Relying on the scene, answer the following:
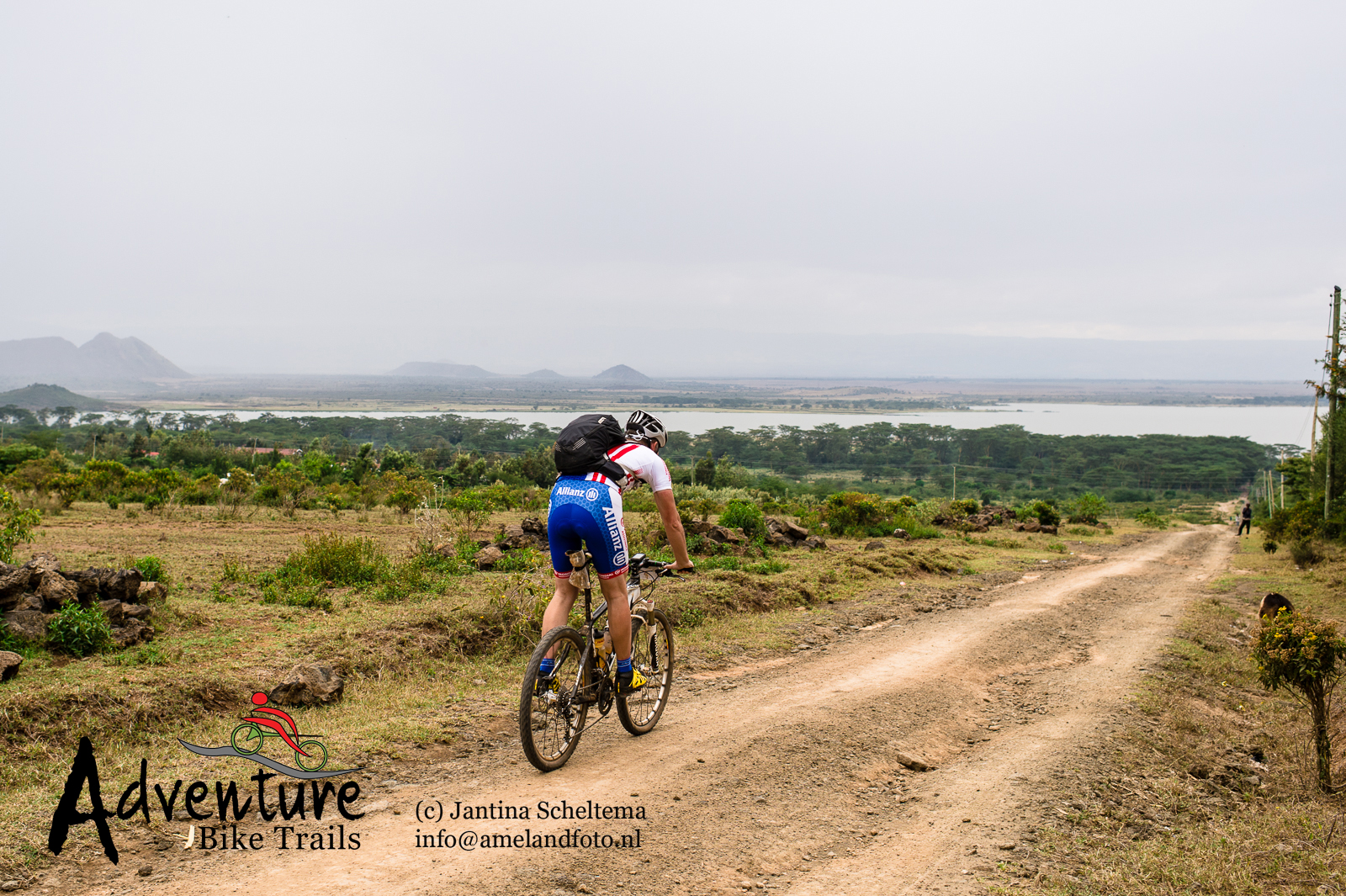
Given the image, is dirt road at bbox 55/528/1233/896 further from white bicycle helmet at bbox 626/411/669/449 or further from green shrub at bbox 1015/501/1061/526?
green shrub at bbox 1015/501/1061/526

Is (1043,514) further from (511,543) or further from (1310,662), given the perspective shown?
(1310,662)

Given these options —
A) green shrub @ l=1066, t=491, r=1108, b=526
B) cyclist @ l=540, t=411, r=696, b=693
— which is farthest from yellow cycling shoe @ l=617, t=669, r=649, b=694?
green shrub @ l=1066, t=491, r=1108, b=526

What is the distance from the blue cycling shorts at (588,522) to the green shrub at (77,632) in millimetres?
4553

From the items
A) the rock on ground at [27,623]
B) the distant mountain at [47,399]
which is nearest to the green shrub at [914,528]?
the rock on ground at [27,623]

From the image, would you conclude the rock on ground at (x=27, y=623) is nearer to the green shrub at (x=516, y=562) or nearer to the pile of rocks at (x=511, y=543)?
the green shrub at (x=516, y=562)

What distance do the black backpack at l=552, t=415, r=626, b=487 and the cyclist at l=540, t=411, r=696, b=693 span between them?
0.05 meters

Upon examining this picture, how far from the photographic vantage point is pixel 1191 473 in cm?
8938

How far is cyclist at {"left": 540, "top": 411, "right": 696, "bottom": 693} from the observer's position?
4805 mm

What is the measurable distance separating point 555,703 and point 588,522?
1.13m

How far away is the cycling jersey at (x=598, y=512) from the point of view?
4793 mm

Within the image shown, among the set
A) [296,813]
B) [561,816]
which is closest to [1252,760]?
[561,816]

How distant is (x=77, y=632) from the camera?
21.5ft

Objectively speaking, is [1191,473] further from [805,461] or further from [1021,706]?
[1021,706]

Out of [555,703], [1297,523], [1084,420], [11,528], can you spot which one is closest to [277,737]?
[555,703]
